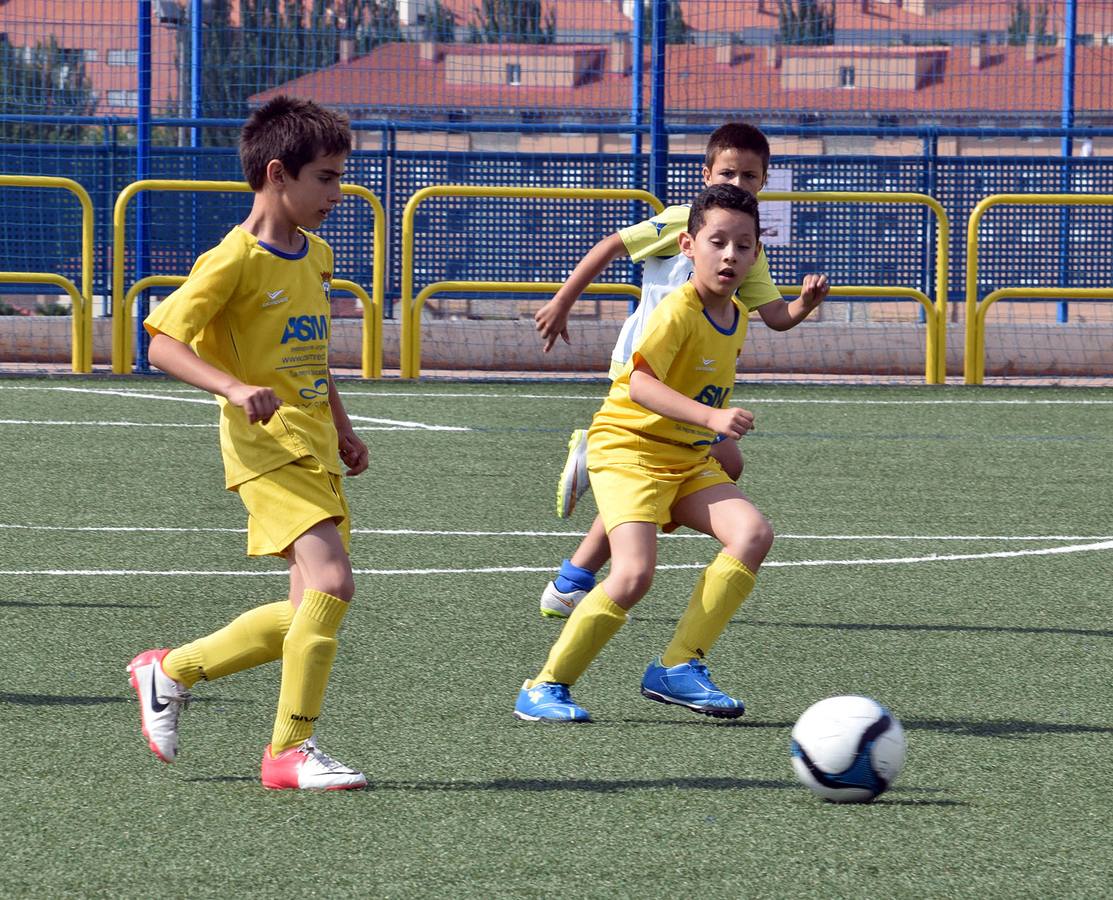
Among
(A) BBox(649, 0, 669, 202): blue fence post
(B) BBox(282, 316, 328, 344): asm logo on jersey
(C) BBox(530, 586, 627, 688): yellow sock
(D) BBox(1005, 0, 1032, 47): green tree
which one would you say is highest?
(D) BBox(1005, 0, 1032, 47): green tree

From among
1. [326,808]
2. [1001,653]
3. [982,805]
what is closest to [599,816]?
[326,808]

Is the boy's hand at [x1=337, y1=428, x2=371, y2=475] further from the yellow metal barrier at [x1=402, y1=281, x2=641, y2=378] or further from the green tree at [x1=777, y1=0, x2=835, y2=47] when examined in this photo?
the green tree at [x1=777, y1=0, x2=835, y2=47]

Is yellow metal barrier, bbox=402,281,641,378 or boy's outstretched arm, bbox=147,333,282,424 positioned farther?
yellow metal barrier, bbox=402,281,641,378

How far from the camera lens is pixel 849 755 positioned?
4051 millimetres

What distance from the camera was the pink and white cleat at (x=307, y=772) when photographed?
13.3 ft

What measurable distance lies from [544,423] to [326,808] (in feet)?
24.4

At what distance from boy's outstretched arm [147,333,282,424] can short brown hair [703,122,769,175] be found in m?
2.14

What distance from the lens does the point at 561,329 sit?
19.8ft

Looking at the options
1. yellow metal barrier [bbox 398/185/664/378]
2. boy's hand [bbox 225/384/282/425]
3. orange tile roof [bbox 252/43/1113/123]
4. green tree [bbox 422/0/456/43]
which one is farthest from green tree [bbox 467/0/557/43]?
boy's hand [bbox 225/384/282/425]

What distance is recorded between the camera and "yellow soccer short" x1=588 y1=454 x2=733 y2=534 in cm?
496

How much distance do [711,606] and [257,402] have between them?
1527 millimetres

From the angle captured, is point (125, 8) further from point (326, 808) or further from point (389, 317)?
point (326, 808)

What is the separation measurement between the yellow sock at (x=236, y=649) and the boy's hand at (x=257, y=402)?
556 millimetres

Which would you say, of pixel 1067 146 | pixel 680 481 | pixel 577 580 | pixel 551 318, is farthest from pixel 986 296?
pixel 680 481
